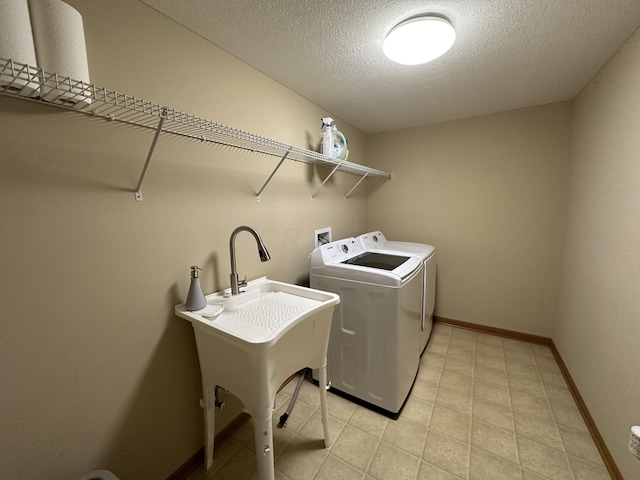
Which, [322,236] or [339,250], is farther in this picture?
[322,236]

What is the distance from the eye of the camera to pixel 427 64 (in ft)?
5.27

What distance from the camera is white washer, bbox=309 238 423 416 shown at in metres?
1.61

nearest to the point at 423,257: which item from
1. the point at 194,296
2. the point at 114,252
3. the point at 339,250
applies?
the point at 339,250

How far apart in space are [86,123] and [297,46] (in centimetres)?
112

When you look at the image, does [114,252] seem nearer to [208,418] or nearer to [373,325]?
[208,418]

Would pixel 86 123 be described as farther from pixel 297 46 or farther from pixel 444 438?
pixel 444 438

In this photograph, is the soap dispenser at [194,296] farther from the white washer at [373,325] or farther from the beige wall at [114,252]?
the white washer at [373,325]

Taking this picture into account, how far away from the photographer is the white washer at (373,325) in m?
1.61

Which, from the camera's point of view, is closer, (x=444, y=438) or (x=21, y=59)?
(x=21, y=59)

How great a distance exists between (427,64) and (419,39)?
1.34 feet

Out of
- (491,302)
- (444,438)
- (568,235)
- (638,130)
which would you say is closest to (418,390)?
(444,438)

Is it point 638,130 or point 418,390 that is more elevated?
point 638,130

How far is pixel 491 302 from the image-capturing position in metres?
2.74

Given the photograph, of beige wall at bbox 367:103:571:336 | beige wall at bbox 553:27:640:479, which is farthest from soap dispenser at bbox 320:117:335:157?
beige wall at bbox 553:27:640:479
